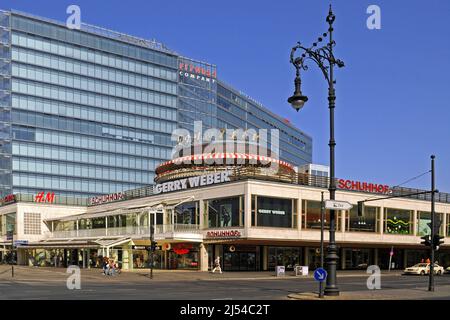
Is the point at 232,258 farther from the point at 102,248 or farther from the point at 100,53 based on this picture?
the point at 100,53

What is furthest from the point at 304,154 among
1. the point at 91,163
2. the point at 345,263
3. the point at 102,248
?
the point at 102,248

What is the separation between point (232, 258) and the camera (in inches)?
2250

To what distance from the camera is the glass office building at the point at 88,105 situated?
11969 cm

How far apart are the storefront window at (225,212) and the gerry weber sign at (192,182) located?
1.96 metres

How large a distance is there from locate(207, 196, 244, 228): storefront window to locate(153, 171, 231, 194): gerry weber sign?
196cm

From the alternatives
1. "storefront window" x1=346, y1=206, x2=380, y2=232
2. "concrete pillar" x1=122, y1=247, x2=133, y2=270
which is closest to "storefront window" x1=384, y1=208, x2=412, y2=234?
"storefront window" x1=346, y1=206, x2=380, y2=232

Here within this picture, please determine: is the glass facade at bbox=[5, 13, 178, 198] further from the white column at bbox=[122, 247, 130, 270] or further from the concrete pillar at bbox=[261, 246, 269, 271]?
the concrete pillar at bbox=[261, 246, 269, 271]

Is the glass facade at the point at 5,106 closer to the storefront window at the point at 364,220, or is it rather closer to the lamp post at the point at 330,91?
the storefront window at the point at 364,220

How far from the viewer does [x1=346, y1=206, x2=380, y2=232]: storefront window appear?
5978 cm

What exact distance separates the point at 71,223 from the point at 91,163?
6204cm

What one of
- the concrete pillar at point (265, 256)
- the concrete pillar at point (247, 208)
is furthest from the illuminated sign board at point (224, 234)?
the concrete pillar at point (265, 256)

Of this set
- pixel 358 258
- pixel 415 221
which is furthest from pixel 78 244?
pixel 415 221

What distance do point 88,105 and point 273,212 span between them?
86539mm

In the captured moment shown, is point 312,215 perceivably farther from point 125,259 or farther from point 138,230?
point 125,259
